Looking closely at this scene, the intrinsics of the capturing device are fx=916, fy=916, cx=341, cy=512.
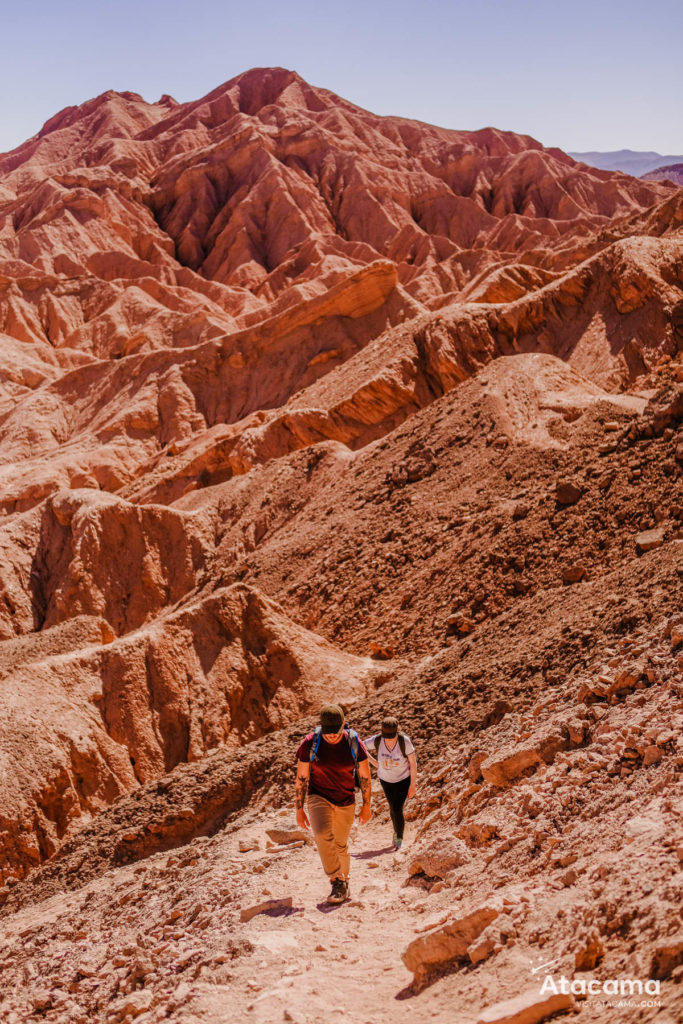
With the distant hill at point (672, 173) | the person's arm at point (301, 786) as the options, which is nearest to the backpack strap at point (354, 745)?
the person's arm at point (301, 786)

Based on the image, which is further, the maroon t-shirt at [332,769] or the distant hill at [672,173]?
the distant hill at [672,173]

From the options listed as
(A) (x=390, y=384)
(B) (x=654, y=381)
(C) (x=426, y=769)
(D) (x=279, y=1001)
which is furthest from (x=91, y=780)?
(A) (x=390, y=384)

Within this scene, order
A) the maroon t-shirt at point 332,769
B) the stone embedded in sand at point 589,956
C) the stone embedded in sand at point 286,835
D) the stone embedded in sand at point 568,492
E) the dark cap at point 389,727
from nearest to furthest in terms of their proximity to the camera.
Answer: the stone embedded in sand at point 589,956 < the maroon t-shirt at point 332,769 < the dark cap at point 389,727 < the stone embedded in sand at point 286,835 < the stone embedded in sand at point 568,492

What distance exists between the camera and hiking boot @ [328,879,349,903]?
5680mm

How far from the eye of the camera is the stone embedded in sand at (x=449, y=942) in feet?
14.7

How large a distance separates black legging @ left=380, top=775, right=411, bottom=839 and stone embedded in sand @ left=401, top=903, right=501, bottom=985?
2.07 metres

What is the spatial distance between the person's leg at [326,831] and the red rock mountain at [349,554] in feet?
2.06

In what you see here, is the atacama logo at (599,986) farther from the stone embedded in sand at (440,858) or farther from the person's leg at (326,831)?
the person's leg at (326,831)

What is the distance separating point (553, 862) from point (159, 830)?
4.86 metres

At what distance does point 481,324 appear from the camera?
24422mm

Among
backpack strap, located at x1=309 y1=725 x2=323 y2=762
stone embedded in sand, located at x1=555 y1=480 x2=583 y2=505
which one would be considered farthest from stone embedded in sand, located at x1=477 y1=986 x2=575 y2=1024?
stone embedded in sand, located at x1=555 y1=480 x2=583 y2=505

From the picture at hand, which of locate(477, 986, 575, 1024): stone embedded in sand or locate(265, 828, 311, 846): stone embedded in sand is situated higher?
locate(477, 986, 575, 1024): stone embedded in sand

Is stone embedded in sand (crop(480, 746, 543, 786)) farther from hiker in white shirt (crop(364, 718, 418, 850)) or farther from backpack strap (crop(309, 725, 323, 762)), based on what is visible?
backpack strap (crop(309, 725, 323, 762))

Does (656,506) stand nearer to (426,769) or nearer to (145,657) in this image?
(426,769)
